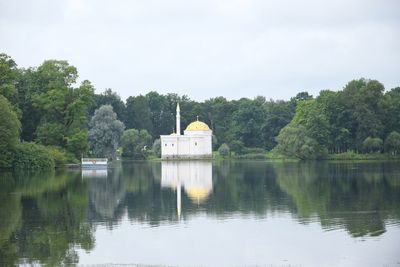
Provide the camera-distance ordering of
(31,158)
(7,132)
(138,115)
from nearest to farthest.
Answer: (7,132), (31,158), (138,115)

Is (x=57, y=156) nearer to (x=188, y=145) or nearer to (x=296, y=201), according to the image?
(x=296, y=201)

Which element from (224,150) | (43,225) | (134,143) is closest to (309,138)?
(224,150)

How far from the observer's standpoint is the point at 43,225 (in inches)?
1179

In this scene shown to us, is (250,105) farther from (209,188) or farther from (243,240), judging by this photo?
Result: (243,240)

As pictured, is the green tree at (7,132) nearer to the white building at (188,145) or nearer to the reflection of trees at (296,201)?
the reflection of trees at (296,201)

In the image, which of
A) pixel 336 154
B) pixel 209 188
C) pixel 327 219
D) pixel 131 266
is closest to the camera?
pixel 131 266

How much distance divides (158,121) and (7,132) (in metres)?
82.7

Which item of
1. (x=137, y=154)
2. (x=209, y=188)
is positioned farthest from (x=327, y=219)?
(x=137, y=154)

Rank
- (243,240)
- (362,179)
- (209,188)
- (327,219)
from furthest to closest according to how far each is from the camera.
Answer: (362,179) < (209,188) < (327,219) < (243,240)

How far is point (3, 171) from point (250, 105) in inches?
2981

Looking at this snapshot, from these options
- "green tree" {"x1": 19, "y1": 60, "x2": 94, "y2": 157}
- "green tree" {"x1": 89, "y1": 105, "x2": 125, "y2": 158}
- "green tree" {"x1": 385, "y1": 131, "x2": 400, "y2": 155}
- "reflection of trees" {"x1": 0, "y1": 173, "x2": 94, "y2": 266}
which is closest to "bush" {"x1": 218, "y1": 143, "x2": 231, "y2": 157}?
"green tree" {"x1": 89, "y1": 105, "x2": 125, "y2": 158}

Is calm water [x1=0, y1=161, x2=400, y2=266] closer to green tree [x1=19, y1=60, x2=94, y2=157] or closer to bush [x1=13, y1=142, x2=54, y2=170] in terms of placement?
bush [x1=13, y1=142, x2=54, y2=170]

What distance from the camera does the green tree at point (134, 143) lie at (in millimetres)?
122394

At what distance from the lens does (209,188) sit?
162 ft
